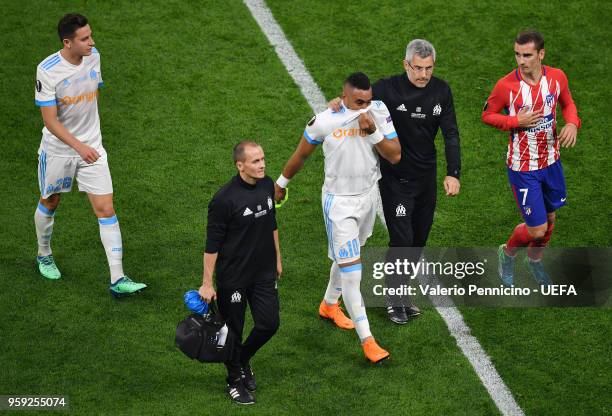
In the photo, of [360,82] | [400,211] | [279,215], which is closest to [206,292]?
[360,82]

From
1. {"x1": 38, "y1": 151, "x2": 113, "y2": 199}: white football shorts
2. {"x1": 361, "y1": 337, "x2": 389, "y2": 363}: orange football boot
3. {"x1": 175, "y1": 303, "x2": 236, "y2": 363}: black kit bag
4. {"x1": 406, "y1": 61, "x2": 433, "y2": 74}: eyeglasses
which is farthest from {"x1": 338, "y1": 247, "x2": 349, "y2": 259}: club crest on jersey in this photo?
{"x1": 38, "y1": 151, "x2": 113, "y2": 199}: white football shorts

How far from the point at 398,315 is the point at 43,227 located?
10.4 feet

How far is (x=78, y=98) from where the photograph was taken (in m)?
10.2

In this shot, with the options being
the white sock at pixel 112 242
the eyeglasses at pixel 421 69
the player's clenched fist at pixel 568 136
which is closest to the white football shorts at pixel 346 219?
the eyeglasses at pixel 421 69

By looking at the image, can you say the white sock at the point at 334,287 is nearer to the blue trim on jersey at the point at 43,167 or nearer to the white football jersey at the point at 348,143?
the white football jersey at the point at 348,143

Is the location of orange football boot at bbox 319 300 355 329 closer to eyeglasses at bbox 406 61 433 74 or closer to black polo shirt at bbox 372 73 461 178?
black polo shirt at bbox 372 73 461 178

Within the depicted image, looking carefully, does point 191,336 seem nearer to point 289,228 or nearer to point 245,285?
point 245,285

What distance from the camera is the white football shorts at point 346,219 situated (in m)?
9.55

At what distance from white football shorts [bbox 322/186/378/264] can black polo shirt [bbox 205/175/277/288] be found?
0.75 meters

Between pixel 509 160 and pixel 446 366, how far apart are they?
1.95 meters

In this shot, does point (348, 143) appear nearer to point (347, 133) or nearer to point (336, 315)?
point (347, 133)

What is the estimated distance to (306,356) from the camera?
386 inches

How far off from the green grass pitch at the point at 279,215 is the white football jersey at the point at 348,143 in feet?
4.57

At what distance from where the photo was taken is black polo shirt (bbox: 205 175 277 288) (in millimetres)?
8680
